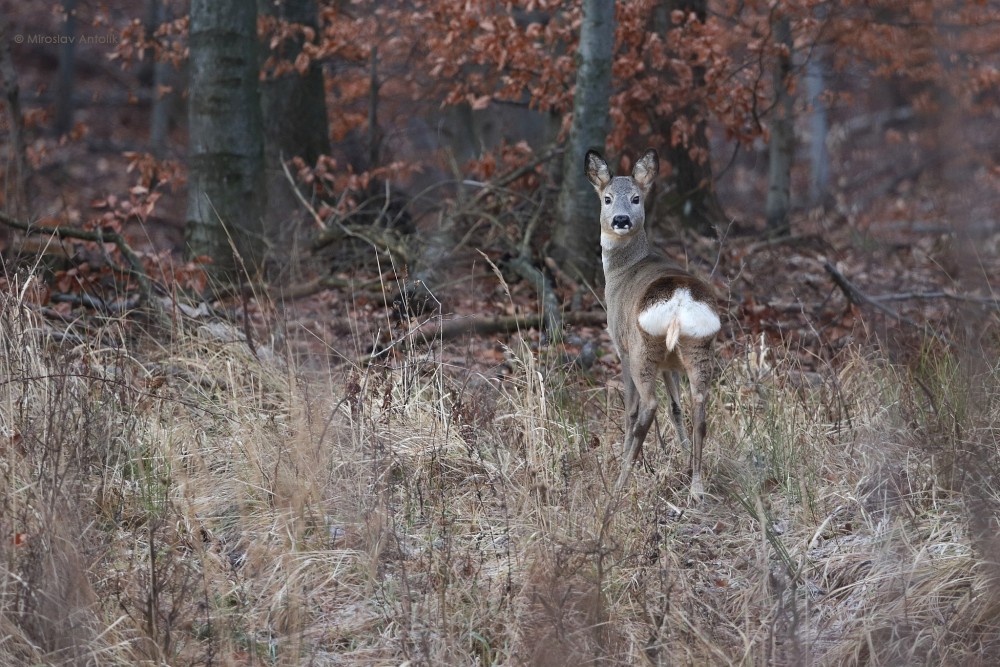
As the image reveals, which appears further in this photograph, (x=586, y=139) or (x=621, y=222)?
(x=586, y=139)

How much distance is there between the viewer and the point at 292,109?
36.7 feet

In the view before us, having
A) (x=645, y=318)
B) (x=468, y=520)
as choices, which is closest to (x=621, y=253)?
(x=645, y=318)

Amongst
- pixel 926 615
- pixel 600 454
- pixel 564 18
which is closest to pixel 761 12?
pixel 564 18

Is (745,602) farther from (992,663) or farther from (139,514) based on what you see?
(139,514)

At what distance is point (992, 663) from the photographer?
368cm

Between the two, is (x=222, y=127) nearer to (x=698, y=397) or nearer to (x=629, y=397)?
(x=629, y=397)

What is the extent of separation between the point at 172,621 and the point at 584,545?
56.0 inches

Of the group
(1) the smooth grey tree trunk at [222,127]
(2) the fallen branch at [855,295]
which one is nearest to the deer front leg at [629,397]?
(2) the fallen branch at [855,295]

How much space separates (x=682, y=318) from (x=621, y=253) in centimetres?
108

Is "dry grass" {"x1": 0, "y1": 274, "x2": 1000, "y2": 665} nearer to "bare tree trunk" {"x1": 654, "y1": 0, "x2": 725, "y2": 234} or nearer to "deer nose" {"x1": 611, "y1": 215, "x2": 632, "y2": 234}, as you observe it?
"deer nose" {"x1": 611, "y1": 215, "x2": 632, "y2": 234}

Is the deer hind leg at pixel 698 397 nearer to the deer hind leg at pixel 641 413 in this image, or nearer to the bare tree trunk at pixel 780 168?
the deer hind leg at pixel 641 413

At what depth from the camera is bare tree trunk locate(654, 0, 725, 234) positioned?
10.6 metres

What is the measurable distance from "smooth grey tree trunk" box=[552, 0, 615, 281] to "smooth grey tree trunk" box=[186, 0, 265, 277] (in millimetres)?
2349

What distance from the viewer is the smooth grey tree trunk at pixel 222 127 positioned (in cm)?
865
